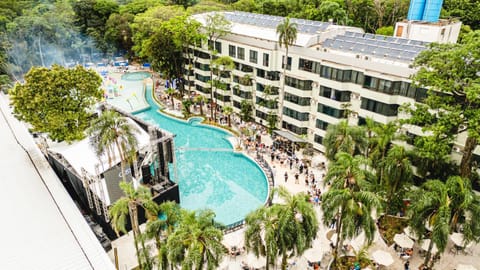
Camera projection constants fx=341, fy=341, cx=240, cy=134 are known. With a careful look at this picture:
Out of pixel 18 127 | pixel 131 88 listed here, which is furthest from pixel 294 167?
pixel 131 88

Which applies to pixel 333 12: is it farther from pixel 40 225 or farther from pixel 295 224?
pixel 40 225

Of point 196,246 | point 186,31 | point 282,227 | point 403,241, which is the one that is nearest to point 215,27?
point 186,31

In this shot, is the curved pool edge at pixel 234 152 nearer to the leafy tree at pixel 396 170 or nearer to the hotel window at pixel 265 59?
the leafy tree at pixel 396 170

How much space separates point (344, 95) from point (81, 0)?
7516cm

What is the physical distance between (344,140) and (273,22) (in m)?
27.4

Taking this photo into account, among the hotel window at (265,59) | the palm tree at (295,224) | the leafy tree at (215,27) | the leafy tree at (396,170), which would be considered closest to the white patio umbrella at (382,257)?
the leafy tree at (396,170)

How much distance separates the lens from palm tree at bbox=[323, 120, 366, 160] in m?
31.0

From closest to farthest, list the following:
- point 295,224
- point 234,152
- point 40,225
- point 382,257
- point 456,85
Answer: point 295,224 < point 456,85 < point 382,257 < point 40,225 < point 234,152

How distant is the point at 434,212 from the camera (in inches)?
916

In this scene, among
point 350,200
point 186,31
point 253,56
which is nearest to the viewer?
point 350,200

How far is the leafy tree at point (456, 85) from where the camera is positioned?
23.2 m

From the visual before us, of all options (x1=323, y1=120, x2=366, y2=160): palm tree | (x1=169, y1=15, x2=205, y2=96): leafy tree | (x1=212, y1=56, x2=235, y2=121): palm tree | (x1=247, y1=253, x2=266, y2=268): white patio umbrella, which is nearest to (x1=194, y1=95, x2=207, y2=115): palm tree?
(x1=212, y1=56, x2=235, y2=121): palm tree

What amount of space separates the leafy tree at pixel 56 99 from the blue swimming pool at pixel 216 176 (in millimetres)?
12998

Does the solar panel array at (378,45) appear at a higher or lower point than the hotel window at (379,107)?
higher
